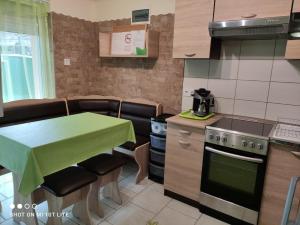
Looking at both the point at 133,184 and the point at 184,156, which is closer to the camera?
the point at 184,156

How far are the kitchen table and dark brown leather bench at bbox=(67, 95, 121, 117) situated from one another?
1088 millimetres

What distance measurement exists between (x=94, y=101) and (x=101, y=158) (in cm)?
144

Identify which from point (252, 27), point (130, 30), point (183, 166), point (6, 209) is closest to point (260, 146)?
point (183, 166)

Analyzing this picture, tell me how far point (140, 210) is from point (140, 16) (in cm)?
246

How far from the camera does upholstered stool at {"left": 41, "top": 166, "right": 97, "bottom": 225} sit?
162 centimetres

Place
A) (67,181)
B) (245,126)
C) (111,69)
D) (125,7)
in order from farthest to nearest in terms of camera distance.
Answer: (111,69)
(125,7)
(245,126)
(67,181)

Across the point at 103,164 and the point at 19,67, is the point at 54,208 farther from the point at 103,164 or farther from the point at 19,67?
the point at 19,67

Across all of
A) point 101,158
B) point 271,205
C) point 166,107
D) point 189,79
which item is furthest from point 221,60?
point 101,158

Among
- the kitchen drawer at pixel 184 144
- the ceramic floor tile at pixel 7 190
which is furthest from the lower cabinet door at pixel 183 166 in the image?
the ceramic floor tile at pixel 7 190

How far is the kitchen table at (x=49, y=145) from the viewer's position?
146 centimetres

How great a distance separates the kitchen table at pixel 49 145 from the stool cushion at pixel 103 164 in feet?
0.47

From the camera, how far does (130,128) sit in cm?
229

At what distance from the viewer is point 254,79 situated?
2273 millimetres

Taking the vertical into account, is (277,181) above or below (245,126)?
below
